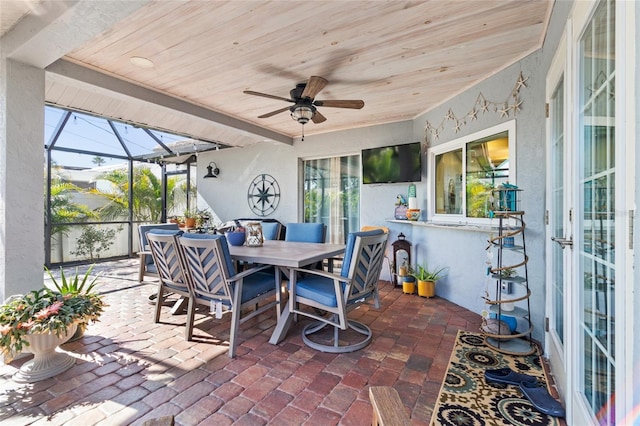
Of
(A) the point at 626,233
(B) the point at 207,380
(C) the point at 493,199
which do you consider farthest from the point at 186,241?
(C) the point at 493,199

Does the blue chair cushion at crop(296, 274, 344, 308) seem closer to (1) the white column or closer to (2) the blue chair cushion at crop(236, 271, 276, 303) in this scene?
(2) the blue chair cushion at crop(236, 271, 276, 303)

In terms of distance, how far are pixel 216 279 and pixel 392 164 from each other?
3.20 m

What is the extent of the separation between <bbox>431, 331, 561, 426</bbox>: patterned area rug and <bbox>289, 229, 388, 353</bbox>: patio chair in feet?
2.53

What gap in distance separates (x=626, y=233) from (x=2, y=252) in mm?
3768

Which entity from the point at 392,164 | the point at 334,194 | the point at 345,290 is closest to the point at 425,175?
the point at 392,164

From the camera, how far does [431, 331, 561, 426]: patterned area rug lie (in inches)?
66.6

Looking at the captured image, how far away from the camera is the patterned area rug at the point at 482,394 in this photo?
169cm

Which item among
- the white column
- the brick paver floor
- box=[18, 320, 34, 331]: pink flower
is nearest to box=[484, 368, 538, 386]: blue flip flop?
the brick paver floor

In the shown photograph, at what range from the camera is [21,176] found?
2.37m

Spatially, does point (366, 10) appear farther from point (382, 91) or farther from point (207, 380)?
point (207, 380)

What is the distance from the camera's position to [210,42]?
2.48 meters

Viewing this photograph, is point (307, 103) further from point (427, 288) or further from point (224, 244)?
point (427, 288)

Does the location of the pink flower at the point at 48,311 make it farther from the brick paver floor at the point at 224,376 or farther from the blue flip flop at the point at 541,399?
the blue flip flop at the point at 541,399

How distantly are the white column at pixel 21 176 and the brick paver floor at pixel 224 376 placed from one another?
727mm
